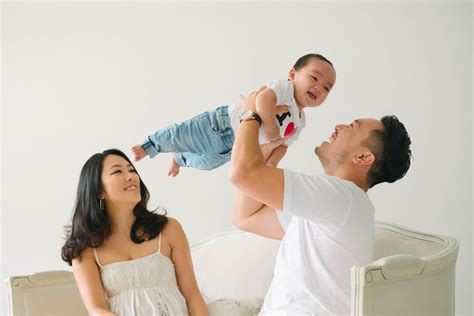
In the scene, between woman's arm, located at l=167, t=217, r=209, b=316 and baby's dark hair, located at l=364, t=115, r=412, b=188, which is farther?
woman's arm, located at l=167, t=217, r=209, b=316

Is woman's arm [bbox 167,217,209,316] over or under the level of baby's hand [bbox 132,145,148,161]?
under

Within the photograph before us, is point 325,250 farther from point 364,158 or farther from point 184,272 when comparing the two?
point 184,272

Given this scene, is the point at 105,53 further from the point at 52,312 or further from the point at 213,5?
the point at 52,312

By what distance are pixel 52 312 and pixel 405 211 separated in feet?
7.26

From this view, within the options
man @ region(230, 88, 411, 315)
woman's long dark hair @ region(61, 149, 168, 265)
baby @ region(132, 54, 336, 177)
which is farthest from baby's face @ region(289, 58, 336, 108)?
woman's long dark hair @ region(61, 149, 168, 265)

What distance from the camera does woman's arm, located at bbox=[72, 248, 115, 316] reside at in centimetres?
244

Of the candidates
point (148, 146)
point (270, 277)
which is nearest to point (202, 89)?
point (148, 146)

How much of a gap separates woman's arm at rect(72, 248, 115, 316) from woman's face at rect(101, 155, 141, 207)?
210mm

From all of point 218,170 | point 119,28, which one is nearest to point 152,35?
point 119,28

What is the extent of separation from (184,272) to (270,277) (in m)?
0.44

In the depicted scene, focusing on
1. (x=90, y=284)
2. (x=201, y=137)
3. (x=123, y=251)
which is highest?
(x=201, y=137)

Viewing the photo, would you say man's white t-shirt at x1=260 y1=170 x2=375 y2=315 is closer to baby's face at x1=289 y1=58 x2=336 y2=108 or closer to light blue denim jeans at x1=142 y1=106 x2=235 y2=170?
baby's face at x1=289 y1=58 x2=336 y2=108

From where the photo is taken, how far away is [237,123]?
269cm

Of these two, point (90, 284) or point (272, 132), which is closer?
point (272, 132)
